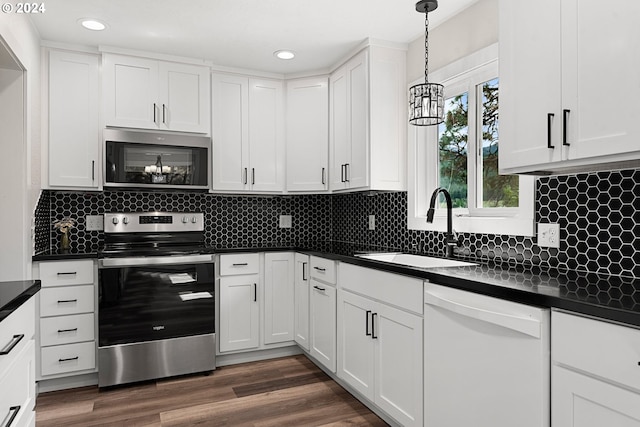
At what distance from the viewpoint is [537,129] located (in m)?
1.74

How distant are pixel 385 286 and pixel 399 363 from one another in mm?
401

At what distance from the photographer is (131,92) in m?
3.28

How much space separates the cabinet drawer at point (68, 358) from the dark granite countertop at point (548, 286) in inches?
83.7

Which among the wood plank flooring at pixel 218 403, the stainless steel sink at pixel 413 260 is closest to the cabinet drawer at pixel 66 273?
the wood plank flooring at pixel 218 403

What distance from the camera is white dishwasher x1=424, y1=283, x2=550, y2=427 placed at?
4.71 ft

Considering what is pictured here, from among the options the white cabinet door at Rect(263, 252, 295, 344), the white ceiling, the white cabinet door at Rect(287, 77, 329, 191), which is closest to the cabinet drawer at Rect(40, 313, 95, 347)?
the white cabinet door at Rect(263, 252, 295, 344)

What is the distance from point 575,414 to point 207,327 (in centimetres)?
260

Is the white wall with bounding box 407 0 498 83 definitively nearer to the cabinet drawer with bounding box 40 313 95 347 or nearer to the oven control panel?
the oven control panel

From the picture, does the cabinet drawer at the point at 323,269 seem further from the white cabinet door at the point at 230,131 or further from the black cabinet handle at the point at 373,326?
the white cabinet door at the point at 230,131

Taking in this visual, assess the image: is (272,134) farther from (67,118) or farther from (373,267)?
(373,267)

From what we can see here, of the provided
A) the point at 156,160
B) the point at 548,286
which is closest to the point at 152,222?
the point at 156,160

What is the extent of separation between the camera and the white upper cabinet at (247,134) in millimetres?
3607

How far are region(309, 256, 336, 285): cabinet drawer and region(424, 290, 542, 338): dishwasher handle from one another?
43.2 inches

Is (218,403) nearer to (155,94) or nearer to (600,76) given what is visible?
(155,94)
